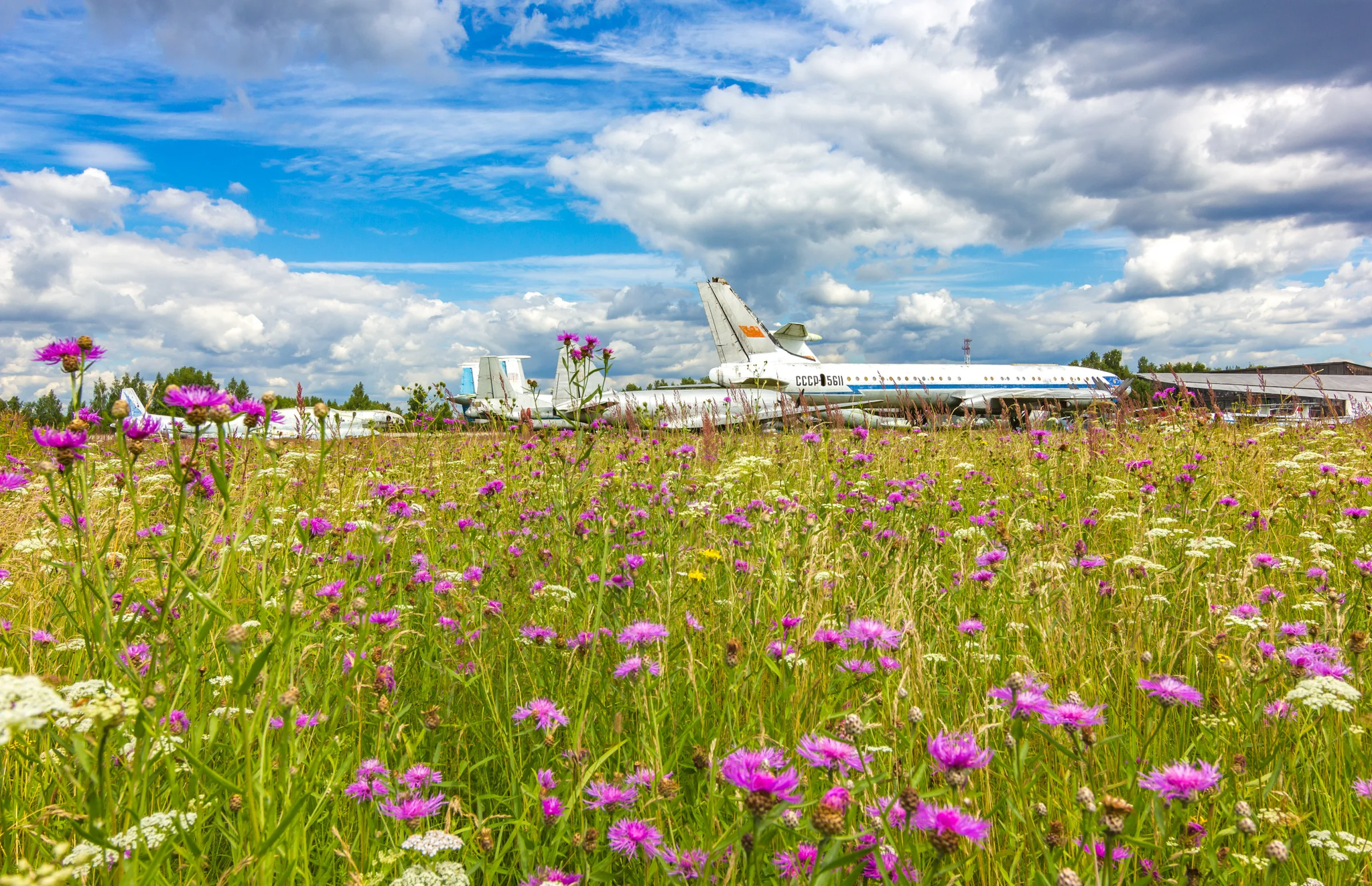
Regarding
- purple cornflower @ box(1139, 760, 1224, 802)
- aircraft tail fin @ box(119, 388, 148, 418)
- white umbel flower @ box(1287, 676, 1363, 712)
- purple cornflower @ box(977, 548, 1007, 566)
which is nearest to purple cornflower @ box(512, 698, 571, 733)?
aircraft tail fin @ box(119, 388, 148, 418)

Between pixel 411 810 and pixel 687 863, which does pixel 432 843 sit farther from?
pixel 687 863

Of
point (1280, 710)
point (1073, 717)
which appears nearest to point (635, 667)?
point (1073, 717)

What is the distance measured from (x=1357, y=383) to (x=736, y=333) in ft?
86.4

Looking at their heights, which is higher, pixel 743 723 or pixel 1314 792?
pixel 743 723

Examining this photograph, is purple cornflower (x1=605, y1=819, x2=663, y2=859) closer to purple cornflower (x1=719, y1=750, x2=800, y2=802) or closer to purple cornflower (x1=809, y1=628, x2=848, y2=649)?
purple cornflower (x1=719, y1=750, x2=800, y2=802)

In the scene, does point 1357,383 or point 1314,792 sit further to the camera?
point 1357,383

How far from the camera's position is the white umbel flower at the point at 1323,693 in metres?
1.46

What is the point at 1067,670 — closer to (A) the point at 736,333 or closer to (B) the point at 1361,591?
(B) the point at 1361,591

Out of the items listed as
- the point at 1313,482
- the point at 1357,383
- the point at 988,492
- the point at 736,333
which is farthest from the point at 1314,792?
the point at 1357,383

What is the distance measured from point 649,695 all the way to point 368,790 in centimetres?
69

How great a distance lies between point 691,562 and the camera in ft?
9.39

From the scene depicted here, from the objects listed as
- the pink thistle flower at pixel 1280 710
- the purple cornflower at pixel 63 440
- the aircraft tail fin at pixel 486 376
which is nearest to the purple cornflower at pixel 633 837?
the purple cornflower at pixel 63 440

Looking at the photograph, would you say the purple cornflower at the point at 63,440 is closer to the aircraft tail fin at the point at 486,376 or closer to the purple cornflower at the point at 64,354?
the purple cornflower at the point at 64,354

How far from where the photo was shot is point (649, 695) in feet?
6.22
